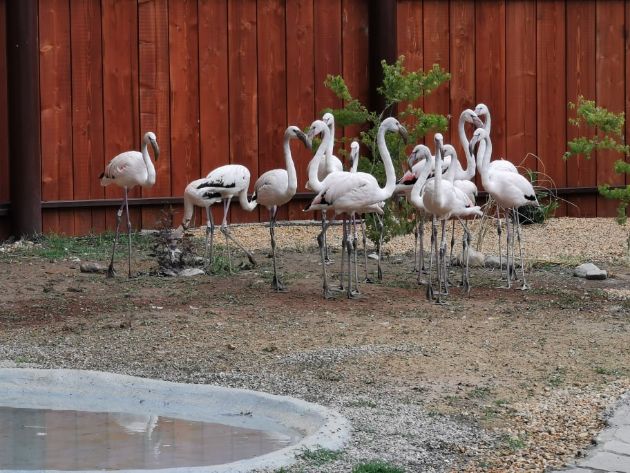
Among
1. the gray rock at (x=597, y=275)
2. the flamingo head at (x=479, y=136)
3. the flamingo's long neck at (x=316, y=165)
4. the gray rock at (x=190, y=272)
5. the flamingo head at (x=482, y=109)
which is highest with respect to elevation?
the flamingo head at (x=482, y=109)

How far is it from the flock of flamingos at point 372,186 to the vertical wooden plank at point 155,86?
3.90ft

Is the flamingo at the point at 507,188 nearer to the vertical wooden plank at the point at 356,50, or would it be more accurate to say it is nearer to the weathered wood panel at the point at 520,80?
the vertical wooden plank at the point at 356,50

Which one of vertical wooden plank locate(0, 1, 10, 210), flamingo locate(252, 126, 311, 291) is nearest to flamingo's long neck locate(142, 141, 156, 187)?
flamingo locate(252, 126, 311, 291)

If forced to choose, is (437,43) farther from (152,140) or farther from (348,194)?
(348,194)

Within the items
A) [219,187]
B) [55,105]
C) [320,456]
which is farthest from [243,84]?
[320,456]

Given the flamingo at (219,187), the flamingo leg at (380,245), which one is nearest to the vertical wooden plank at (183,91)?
the flamingo at (219,187)

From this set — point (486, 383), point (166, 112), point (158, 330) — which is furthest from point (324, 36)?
point (486, 383)

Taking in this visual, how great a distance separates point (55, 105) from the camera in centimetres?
1220

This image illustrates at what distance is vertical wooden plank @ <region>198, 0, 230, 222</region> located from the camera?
12.7 meters

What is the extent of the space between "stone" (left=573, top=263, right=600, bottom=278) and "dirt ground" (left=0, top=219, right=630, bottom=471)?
0.15 meters

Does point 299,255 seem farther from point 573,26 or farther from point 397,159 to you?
point 573,26

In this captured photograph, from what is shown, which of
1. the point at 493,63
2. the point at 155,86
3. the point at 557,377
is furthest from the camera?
the point at 493,63

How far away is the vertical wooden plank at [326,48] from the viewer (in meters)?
13.2

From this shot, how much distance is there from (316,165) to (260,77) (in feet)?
10.9
